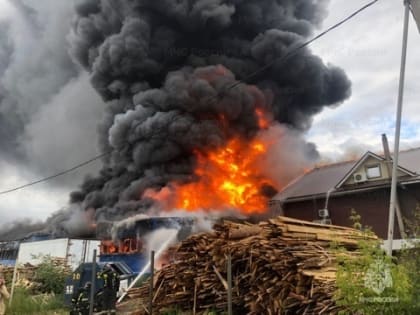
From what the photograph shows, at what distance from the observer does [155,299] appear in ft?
27.9

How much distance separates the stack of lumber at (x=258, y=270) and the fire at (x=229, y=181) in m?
12.0

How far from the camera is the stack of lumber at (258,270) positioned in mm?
6156

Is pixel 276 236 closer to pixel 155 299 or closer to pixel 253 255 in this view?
pixel 253 255

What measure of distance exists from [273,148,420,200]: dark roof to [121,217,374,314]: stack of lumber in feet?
31.5

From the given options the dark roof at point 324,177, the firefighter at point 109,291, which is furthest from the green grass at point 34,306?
the dark roof at point 324,177

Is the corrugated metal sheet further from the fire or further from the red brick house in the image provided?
the red brick house

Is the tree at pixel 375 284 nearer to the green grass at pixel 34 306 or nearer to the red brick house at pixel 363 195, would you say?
the green grass at pixel 34 306

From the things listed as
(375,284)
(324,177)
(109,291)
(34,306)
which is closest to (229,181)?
(324,177)

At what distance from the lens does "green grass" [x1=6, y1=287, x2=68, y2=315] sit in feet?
32.6

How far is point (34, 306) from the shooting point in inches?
412

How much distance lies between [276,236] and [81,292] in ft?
17.8

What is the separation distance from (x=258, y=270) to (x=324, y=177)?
1390 centimetres

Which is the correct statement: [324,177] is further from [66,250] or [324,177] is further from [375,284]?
[375,284]

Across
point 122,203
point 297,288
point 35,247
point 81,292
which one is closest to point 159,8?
point 122,203
